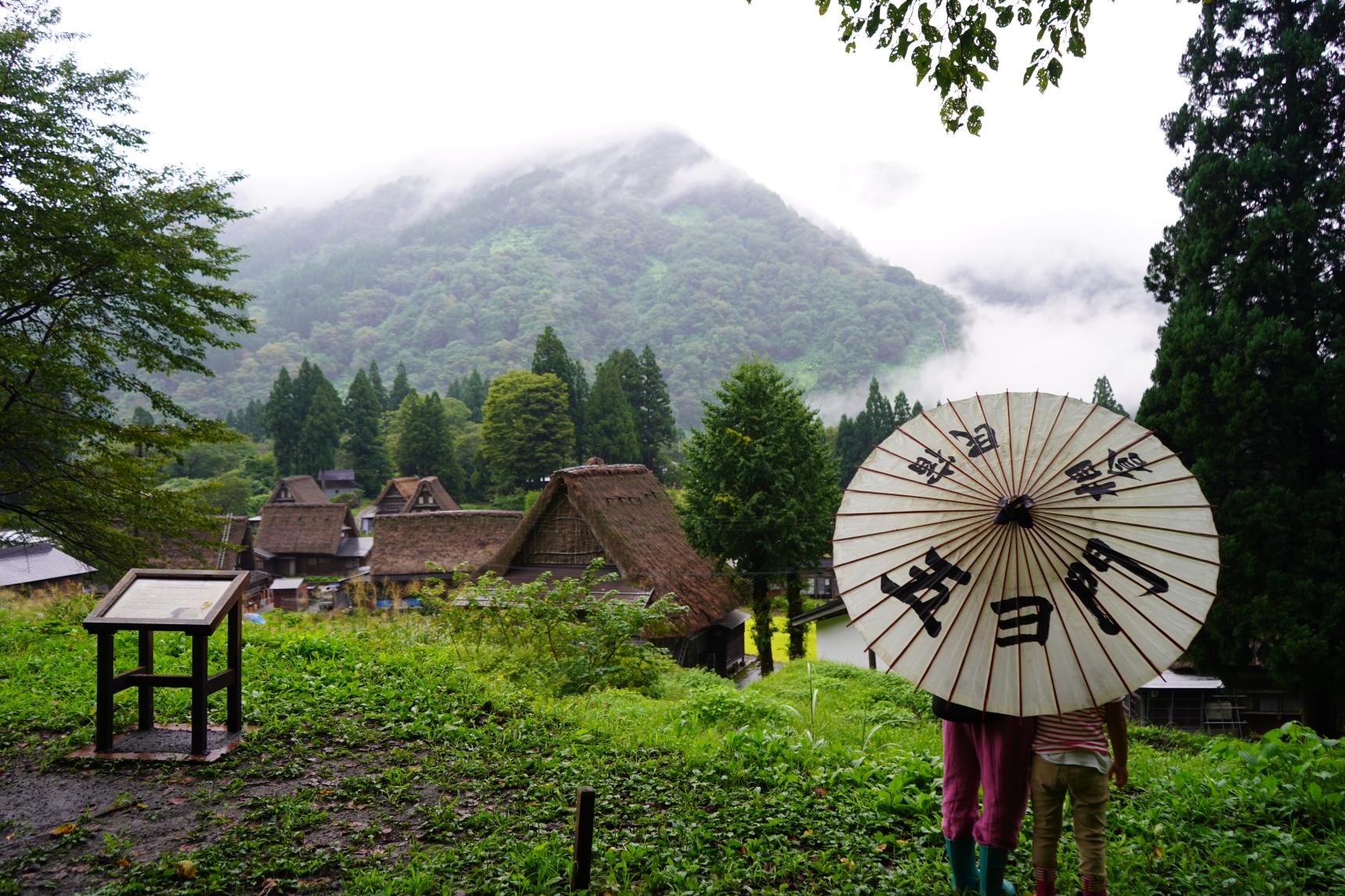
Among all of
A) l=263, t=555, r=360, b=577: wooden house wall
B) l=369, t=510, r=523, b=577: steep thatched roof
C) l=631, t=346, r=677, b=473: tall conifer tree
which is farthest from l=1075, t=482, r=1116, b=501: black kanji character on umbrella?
l=263, t=555, r=360, b=577: wooden house wall

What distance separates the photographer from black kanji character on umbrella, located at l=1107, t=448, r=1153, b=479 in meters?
3.29

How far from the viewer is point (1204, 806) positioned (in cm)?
459

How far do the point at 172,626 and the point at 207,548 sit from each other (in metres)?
15.6

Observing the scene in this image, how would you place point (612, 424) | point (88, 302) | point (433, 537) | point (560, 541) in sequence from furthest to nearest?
1. point (612, 424)
2. point (433, 537)
3. point (560, 541)
4. point (88, 302)

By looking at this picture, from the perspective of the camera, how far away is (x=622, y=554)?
17.0m

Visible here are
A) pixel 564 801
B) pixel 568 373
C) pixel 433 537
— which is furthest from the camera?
pixel 568 373

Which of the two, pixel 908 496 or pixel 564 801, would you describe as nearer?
pixel 908 496

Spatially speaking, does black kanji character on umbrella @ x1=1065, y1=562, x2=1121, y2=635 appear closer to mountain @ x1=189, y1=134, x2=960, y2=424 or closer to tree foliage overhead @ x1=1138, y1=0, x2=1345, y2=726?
tree foliage overhead @ x1=1138, y1=0, x2=1345, y2=726

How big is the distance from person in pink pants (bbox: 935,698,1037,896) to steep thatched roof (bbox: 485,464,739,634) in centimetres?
1248

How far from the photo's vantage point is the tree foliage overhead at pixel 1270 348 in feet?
34.6

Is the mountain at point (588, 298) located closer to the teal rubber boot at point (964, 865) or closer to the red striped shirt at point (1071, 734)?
the teal rubber boot at point (964, 865)

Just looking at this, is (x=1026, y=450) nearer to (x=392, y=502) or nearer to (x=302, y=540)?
(x=302, y=540)

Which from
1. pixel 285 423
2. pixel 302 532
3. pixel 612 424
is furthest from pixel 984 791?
pixel 285 423

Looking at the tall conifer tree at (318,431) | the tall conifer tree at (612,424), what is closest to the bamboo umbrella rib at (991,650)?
the tall conifer tree at (612,424)
